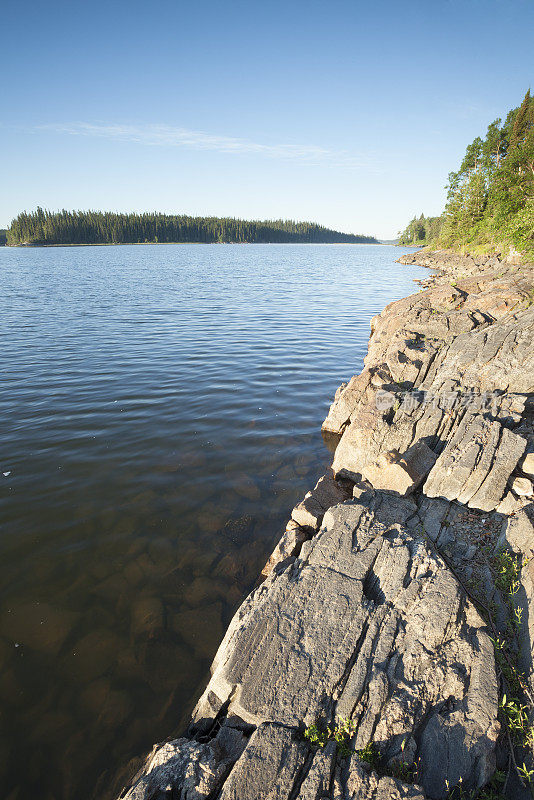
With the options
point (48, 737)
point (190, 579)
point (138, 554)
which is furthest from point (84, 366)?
point (48, 737)

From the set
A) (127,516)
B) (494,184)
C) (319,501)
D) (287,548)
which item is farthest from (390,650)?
(494,184)

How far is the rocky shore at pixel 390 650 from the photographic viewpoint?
15.2 feet

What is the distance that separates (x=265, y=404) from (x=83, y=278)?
56.0 meters

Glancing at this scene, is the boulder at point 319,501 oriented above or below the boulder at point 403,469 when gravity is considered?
below

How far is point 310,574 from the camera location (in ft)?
23.3

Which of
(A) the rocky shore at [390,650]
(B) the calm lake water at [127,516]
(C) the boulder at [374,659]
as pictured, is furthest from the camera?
(B) the calm lake water at [127,516]

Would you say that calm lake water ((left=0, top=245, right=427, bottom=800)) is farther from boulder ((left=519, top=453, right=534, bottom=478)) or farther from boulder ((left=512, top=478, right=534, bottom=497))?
boulder ((left=519, top=453, right=534, bottom=478))

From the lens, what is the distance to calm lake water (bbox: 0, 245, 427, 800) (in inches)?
263

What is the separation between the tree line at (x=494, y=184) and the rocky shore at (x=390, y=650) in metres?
33.6

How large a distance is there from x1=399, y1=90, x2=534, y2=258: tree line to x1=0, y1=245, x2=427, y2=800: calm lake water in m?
32.2

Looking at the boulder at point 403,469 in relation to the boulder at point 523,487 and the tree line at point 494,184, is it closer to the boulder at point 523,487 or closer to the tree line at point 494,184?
the boulder at point 523,487

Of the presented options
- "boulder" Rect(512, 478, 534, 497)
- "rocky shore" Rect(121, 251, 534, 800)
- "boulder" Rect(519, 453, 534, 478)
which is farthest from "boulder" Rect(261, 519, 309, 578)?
"boulder" Rect(519, 453, 534, 478)

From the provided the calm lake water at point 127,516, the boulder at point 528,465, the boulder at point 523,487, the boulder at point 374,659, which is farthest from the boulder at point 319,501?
the boulder at point 528,465

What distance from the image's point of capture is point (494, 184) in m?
54.0
